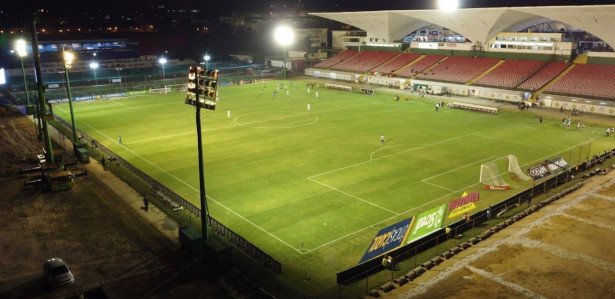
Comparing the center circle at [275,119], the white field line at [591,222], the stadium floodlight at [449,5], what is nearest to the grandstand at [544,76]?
the stadium floodlight at [449,5]

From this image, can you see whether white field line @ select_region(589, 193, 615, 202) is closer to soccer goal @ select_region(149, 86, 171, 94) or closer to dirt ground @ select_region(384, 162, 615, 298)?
dirt ground @ select_region(384, 162, 615, 298)

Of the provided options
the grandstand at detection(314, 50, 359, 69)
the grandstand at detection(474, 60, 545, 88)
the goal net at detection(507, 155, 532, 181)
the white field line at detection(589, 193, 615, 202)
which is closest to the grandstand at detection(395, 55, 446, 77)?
the grandstand at detection(474, 60, 545, 88)

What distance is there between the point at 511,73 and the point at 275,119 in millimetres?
38413

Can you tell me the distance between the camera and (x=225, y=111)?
60000 mm

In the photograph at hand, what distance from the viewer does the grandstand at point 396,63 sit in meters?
84.8

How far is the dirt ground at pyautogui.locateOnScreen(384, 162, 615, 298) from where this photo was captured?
59.2 feet

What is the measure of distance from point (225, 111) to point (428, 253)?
42.6m

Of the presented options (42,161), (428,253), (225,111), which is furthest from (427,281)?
(225,111)

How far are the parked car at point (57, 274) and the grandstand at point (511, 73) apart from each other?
2468 inches

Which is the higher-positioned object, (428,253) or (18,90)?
(18,90)

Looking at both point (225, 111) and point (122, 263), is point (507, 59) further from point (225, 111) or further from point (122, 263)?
point (122, 263)

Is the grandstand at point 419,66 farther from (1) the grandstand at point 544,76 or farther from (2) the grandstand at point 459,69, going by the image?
(1) the grandstand at point 544,76

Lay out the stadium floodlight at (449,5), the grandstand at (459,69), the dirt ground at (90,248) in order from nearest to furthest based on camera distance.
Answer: the dirt ground at (90,248) < the stadium floodlight at (449,5) < the grandstand at (459,69)

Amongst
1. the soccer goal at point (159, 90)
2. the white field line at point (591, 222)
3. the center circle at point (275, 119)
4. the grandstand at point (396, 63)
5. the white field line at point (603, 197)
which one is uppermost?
the grandstand at point (396, 63)
